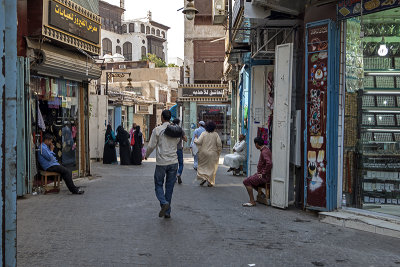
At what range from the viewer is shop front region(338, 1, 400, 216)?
7.36m

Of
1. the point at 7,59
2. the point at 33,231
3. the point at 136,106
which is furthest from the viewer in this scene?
the point at 136,106

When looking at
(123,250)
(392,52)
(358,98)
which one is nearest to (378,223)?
(358,98)

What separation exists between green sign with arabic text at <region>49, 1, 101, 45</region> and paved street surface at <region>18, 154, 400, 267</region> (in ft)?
12.6

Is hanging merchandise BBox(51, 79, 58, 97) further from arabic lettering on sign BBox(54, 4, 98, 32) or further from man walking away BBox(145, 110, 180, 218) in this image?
man walking away BBox(145, 110, 180, 218)

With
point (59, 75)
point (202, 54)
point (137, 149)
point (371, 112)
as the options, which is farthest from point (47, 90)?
point (202, 54)

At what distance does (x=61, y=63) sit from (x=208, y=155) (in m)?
4.12

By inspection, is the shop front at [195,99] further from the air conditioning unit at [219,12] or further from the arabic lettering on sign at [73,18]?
the arabic lettering on sign at [73,18]

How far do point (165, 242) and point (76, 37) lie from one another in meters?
6.84

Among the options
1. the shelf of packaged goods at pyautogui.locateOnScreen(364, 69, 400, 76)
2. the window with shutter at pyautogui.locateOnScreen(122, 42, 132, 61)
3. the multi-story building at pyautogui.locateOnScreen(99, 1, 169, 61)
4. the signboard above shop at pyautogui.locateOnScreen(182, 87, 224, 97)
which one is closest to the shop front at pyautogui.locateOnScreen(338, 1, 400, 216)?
the shelf of packaged goods at pyautogui.locateOnScreen(364, 69, 400, 76)

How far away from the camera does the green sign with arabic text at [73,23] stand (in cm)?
988

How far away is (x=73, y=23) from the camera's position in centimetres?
1075

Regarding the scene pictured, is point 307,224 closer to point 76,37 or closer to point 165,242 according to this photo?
point 165,242

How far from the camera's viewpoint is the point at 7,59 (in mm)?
3176

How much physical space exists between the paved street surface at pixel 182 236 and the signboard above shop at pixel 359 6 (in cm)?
315
